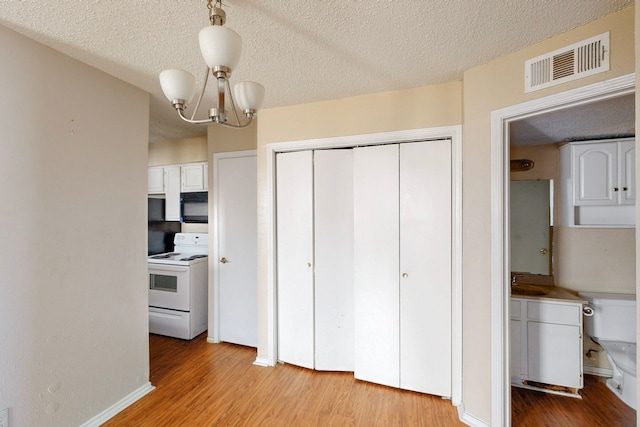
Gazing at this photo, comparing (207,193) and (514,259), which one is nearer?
(514,259)

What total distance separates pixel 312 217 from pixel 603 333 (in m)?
2.69

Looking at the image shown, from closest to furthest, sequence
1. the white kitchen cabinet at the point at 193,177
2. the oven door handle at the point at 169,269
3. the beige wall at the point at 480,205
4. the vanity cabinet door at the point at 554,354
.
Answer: the beige wall at the point at 480,205 < the vanity cabinet door at the point at 554,354 < the oven door handle at the point at 169,269 < the white kitchen cabinet at the point at 193,177

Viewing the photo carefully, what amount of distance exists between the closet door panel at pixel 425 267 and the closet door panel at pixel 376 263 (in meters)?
0.07

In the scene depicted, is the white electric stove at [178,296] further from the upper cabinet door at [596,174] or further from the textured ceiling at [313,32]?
the upper cabinet door at [596,174]

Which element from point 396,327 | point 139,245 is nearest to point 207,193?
point 139,245

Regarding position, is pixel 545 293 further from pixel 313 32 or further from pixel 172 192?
pixel 172 192

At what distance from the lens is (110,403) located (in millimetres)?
1931

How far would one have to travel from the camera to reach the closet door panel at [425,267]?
6.85ft

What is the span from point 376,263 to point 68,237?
2.14m

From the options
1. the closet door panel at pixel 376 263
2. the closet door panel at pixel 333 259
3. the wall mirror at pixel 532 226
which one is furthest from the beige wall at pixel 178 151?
the wall mirror at pixel 532 226

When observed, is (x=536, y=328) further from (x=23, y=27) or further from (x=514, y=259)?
(x=23, y=27)

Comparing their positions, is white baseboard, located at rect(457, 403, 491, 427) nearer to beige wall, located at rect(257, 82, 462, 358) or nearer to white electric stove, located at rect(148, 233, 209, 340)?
beige wall, located at rect(257, 82, 462, 358)

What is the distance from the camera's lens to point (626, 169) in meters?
2.37

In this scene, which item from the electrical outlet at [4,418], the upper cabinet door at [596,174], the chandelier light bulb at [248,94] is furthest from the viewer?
the upper cabinet door at [596,174]
